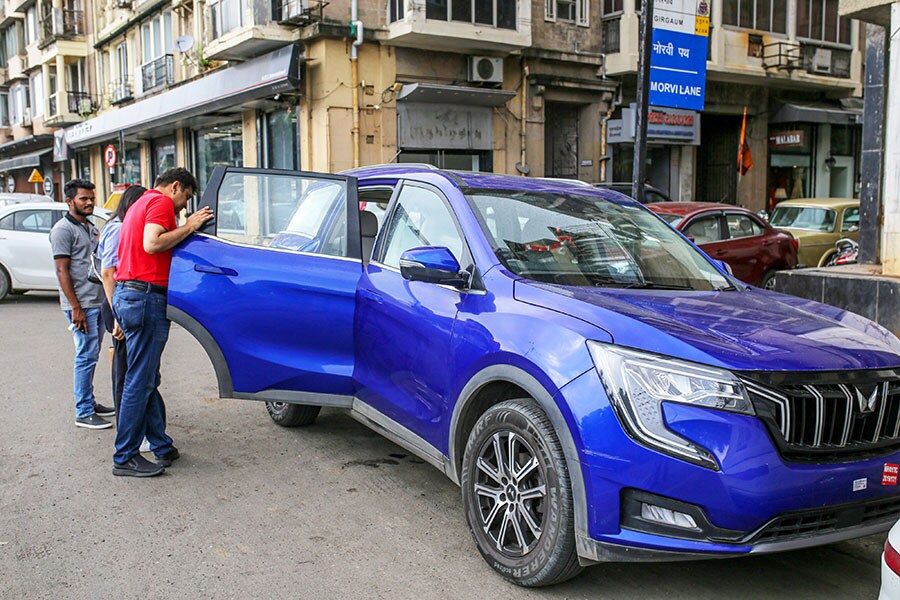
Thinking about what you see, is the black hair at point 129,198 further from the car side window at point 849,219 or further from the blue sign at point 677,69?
the car side window at point 849,219

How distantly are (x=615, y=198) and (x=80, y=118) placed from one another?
36978 millimetres

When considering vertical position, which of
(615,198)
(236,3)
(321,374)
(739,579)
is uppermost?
(236,3)

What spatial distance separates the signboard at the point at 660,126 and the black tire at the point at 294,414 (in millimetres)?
18645

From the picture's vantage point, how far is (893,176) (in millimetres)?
8328

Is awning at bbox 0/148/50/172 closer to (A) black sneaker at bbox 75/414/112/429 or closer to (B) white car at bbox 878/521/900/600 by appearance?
(A) black sneaker at bbox 75/414/112/429

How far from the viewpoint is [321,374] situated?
4859 millimetres

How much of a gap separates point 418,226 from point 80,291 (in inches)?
121

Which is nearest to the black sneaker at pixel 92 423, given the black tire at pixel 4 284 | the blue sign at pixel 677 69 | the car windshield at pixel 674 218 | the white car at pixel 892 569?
the white car at pixel 892 569

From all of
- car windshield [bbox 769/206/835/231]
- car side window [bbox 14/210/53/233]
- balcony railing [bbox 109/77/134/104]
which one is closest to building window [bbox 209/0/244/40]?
car side window [bbox 14/210/53/233]

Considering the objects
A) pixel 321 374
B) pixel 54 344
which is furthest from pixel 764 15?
pixel 321 374

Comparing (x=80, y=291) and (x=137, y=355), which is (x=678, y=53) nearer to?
(x=80, y=291)

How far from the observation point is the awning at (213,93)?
19.4 m

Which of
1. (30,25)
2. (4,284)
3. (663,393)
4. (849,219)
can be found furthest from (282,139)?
(30,25)

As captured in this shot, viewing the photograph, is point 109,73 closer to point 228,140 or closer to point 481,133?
point 228,140
